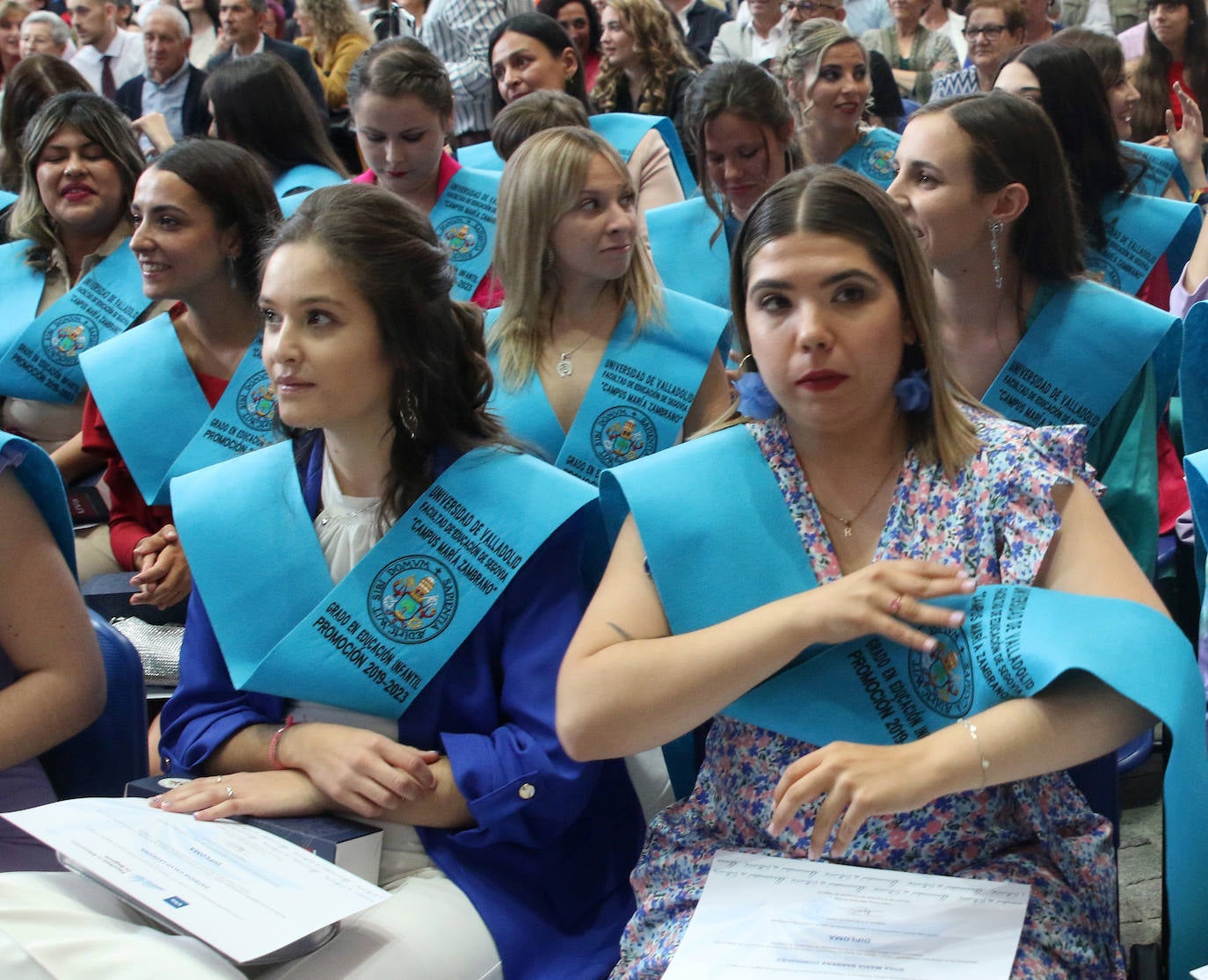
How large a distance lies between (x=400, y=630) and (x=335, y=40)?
5.59 meters

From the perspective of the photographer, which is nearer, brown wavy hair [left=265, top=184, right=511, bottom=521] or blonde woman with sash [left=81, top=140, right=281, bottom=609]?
brown wavy hair [left=265, top=184, right=511, bottom=521]

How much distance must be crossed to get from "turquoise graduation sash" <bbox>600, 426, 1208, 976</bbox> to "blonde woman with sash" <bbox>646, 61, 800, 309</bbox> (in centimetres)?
198

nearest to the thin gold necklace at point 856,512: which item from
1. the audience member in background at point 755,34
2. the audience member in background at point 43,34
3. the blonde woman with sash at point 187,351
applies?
Result: the blonde woman with sash at point 187,351

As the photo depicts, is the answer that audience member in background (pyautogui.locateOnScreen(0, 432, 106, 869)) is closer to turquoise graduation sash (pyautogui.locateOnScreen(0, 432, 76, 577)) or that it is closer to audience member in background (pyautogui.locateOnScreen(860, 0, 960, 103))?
turquoise graduation sash (pyautogui.locateOnScreen(0, 432, 76, 577))

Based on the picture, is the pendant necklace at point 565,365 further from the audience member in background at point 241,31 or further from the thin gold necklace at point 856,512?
the audience member in background at point 241,31

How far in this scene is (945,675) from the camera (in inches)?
62.7

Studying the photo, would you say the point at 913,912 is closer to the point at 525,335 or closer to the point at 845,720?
the point at 845,720

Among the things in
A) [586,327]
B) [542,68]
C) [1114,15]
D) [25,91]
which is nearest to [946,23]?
[1114,15]

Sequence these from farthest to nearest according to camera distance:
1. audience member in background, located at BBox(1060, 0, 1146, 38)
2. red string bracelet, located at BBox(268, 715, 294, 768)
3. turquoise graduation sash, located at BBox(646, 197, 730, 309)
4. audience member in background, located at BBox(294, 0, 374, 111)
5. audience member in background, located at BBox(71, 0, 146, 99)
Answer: audience member in background, located at BBox(71, 0, 146, 99)
audience member in background, located at BBox(1060, 0, 1146, 38)
audience member in background, located at BBox(294, 0, 374, 111)
turquoise graduation sash, located at BBox(646, 197, 730, 309)
red string bracelet, located at BBox(268, 715, 294, 768)

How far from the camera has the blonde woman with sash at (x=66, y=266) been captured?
13.0 feet

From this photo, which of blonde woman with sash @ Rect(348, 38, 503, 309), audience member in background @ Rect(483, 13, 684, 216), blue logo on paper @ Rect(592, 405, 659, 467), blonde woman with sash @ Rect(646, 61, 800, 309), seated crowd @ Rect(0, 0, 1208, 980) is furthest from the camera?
audience member in background @ Rect(483, 13, 684, 216)

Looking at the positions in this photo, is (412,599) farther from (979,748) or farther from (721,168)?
(721,168)

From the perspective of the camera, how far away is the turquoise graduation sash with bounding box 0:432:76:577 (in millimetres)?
1979

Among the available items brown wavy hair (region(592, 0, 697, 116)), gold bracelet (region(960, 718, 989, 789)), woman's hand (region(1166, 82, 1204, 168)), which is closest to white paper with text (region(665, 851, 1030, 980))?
gold bracelet (region(960, 718, 989, 789))
